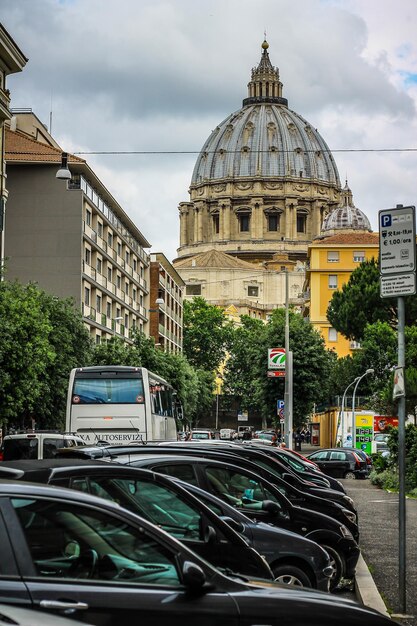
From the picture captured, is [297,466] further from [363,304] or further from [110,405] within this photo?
[363,304]

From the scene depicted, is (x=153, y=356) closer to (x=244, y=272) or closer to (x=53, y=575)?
(x=53, y=575)

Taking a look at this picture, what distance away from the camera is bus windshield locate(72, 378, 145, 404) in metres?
30.6

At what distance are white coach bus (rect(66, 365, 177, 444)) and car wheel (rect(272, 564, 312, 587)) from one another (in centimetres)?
2004

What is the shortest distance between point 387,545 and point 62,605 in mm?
11915

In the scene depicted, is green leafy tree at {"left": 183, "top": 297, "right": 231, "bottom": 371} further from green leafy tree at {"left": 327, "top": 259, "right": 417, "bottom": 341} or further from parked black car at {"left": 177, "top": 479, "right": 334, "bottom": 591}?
parked black car at {"left": 177, "top": 479, "right": 334, "bottom": 591}

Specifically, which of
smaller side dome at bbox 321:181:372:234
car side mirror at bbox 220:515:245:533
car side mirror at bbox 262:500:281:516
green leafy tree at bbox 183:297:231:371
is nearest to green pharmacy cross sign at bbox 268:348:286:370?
car side mirror at bbox 262:500:281:516

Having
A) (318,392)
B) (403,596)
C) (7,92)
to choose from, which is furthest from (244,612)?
(318,392)

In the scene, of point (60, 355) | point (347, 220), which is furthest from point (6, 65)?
point (347, 220)

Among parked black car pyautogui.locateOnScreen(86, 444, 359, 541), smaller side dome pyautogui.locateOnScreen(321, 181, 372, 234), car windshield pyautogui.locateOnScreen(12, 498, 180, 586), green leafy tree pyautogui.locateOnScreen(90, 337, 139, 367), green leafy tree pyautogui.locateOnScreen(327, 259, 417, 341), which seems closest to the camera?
car windshield pyautogui.locateOnScreen(12, 498, 180, 586)

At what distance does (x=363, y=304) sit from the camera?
2889 inches

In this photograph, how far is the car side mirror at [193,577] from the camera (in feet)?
18.6

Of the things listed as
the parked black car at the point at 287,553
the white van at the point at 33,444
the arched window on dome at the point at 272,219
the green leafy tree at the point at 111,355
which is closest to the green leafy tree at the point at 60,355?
the green leafy tree at the point at 111,355

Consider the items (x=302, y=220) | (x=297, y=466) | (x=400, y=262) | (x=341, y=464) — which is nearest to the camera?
(x=400, y=262)

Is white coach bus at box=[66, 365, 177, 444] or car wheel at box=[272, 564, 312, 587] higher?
white coach bus at box=[66, 365, 177, 444]
